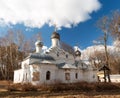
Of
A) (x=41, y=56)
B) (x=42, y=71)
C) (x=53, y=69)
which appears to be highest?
(x=41, y=56)

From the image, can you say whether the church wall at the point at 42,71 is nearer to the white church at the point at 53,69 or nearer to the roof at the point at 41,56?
the white church at the point at 53,69

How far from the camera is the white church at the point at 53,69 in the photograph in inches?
1166

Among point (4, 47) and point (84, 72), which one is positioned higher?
point (4, 47)

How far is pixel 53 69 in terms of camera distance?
102 ft

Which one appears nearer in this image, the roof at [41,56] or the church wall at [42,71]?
the church wall at [42,71]

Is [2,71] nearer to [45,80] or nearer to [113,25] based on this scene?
[45,80]

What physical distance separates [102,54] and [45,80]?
3594cm

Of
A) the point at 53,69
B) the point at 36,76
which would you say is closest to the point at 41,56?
the point at 53,69

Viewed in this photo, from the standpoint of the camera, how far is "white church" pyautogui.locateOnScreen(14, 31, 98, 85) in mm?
29609

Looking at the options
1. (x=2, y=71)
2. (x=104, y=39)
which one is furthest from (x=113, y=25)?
(x=2, y=71)

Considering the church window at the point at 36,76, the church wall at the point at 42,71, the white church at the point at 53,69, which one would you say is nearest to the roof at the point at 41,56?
the white church at the point at 53,69

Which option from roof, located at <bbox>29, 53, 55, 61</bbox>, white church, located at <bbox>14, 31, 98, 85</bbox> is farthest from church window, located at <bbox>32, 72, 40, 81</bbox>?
roof, located at <bbox>29, 53, 55, 61</bbox>

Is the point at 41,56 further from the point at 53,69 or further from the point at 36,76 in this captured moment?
the point at 36,76

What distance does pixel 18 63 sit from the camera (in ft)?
177
